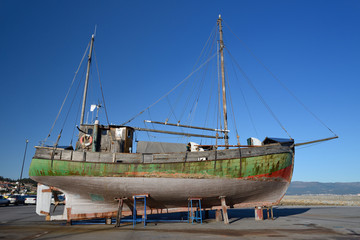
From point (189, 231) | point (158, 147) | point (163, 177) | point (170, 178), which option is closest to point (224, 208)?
point (189, 231)

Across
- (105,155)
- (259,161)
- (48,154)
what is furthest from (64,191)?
(259,161)

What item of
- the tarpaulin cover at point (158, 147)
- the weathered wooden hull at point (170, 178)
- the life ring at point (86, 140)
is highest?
the life ring at point (86, 140)

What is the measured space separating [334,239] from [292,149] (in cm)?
770

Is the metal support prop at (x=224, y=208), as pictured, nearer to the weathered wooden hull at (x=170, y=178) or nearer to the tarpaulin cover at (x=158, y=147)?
the weathered wooden hull at (x=170, y=178)

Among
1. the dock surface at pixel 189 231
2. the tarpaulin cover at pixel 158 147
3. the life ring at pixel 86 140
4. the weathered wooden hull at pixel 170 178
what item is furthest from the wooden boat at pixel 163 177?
the tarpaulin cover at pixel 158 147

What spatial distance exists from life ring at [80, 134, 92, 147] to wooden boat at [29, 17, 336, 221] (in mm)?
986

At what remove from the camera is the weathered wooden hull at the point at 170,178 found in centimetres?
1429

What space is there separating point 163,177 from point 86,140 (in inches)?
265

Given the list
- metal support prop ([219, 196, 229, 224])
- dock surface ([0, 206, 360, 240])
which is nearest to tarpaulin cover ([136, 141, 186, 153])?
metal support prop ([219, 196, 229, 224])

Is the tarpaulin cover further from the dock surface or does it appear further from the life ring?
the dock surface

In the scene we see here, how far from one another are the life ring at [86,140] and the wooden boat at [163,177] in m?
0.99

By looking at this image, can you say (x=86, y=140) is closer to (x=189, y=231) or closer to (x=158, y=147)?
(x=158, y=147)

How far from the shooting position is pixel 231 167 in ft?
47.2

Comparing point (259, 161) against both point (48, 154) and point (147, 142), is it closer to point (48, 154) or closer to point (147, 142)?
point (147, 142)
